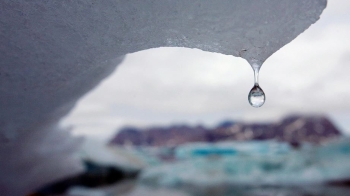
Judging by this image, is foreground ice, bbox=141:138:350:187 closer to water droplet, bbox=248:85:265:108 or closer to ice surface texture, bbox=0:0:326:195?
ice surface texture, bbox=0:0:326:195

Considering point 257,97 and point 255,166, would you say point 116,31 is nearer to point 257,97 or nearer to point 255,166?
point 257,97

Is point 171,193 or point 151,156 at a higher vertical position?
Result: point 151,156

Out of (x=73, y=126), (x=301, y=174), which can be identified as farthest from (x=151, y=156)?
(x=73, y=126)

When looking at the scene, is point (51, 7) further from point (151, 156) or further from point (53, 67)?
point (151, 156)

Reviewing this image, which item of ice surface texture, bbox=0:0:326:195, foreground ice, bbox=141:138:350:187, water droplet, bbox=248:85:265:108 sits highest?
foreground ice, bbox=141:138:350:187

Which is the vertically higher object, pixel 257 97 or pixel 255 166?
pixel 255 166

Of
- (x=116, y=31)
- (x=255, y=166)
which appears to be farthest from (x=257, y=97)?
(x=255, y=166)

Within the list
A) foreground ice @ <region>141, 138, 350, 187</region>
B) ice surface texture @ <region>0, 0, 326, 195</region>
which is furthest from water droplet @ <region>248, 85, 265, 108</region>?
foreground ice @ <region>141, 138, 350, 187</region>
